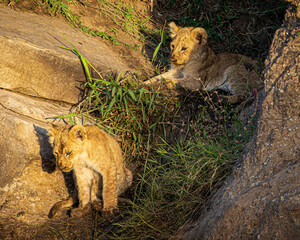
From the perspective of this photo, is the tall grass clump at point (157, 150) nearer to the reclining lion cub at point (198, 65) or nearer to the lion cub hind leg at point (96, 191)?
the lion cub hind leg at point (96, 191)

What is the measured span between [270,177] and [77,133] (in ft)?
6.71

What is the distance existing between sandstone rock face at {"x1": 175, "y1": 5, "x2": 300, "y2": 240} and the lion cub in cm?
107

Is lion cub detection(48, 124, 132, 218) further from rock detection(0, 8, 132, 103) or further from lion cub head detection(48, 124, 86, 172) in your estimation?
rock detection(0, 8, 132, 103)

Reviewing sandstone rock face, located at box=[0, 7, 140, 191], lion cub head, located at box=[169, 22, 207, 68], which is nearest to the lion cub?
sandstone rock face, located at box=[0, 7, 140, 191]

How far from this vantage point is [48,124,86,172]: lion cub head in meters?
3.63

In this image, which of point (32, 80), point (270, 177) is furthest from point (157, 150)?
point (32, 80)

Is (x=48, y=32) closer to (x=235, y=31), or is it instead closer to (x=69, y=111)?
(x=69, y=111)

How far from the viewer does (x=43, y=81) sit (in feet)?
15.4

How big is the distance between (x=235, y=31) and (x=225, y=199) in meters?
4.48

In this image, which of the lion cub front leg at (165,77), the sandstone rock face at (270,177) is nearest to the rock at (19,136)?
the lion cub front leg at (165,77)

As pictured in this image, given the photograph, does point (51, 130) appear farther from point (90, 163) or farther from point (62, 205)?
point (62, 205)

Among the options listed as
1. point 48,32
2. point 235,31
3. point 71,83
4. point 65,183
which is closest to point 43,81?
Result: point 71,83

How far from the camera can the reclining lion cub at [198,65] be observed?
17.5 ft

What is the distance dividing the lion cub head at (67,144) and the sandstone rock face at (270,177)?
1424 millimetres
